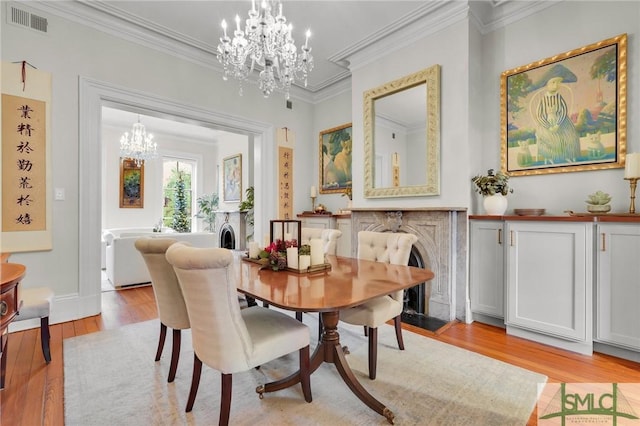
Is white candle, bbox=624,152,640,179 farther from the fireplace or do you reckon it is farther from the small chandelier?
the small chandelier

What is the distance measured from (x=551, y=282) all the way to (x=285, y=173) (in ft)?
11.9

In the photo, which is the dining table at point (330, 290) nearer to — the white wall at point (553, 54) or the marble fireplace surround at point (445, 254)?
the marble fireplace surround at point (445, 254)

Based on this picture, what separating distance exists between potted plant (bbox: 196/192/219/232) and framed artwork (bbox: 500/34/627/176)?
6.37 metres

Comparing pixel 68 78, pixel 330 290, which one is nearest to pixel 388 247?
pixel 330 290

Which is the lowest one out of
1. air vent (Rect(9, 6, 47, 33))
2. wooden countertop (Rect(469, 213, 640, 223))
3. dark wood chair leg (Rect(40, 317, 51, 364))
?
dark wood chair leg (Rect(40, 317, 51, 364))

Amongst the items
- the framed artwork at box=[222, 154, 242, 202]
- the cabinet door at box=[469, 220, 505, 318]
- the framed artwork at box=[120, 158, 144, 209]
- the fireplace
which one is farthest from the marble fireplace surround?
the framed artwork at box=[120, 158, 144, 209]

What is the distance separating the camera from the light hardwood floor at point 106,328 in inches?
64.4

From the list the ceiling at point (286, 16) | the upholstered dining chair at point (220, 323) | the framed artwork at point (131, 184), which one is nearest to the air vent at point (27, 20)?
the ceiling at point (286, 16)

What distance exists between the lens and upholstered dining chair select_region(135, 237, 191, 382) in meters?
1.75

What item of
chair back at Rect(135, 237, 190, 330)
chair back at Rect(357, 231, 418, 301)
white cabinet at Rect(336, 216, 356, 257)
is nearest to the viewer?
chair back at Rect(135, 237, 190, 330)

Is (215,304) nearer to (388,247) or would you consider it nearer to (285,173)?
(388,247)

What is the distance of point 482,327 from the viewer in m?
2.81

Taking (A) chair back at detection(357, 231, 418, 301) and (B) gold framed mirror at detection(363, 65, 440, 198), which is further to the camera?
(B) gold framed mirror at detection(363, 65, 440, 198)

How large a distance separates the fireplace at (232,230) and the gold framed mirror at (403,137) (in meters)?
2.85
